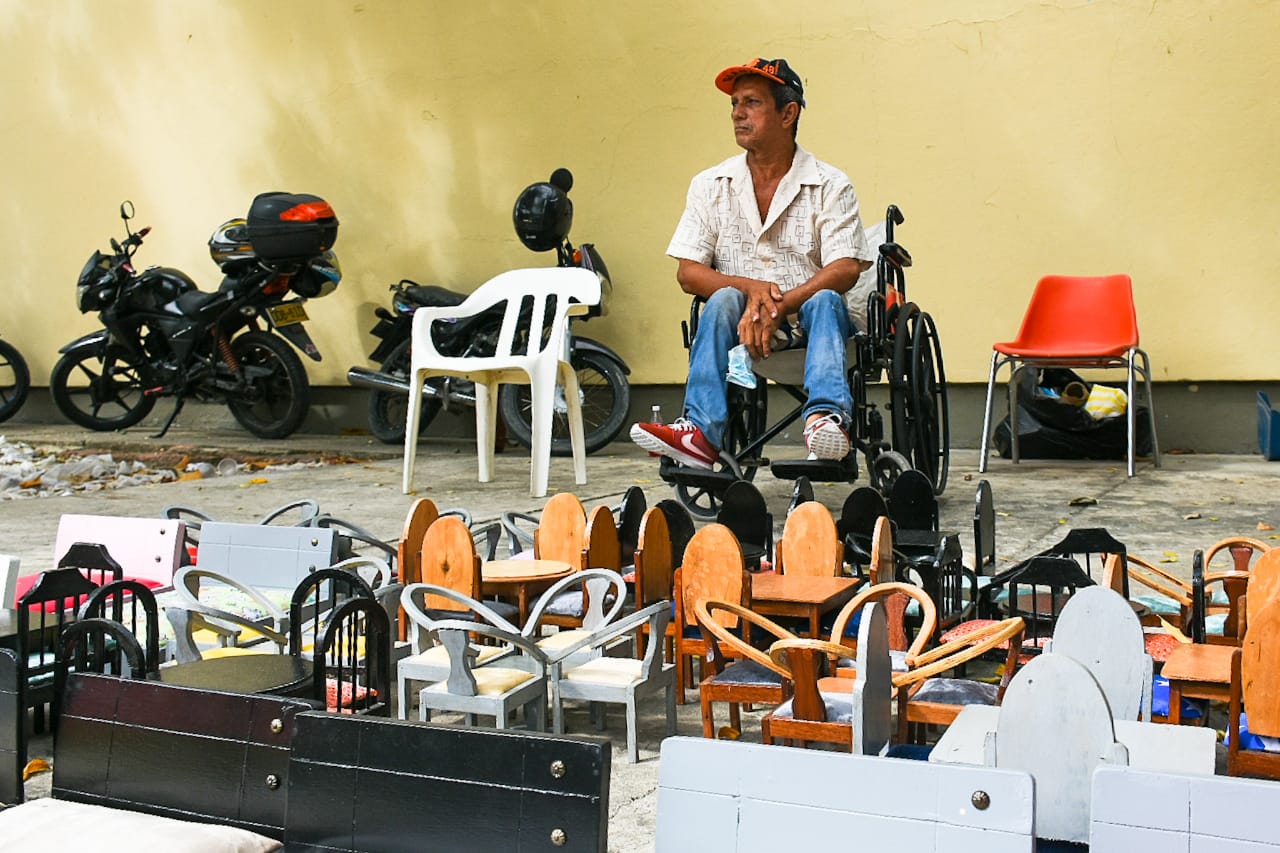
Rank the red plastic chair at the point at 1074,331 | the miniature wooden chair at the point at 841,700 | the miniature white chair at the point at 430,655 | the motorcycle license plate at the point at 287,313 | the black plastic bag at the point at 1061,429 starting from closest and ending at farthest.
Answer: the miniature wooden chair at the point at 841,700, the miniature white chair at the point at 430,655, the red plastic chair at the point at 1074,331, the black plastic bag at the point at 1061,429, the motorcycle license plate at the point at 287,313

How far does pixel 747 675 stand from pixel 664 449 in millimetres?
1997

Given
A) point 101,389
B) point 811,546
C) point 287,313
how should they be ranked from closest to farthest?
1. point 811,546
2. point 287,313
3. point 101,389

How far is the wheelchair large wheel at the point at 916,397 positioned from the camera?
432cm

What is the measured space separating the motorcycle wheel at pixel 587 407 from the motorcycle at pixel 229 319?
1.32m

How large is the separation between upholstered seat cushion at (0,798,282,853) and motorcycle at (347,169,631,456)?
16.5 feet

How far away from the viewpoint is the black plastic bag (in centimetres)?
605

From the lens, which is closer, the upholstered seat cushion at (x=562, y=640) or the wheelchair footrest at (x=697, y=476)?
the upholstered seat cushion at (x=562, y=640)

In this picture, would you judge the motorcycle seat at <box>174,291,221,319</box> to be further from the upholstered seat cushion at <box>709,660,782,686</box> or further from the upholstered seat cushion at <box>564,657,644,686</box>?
the upholstered seat cushion at <box>709,660,782,686</box>

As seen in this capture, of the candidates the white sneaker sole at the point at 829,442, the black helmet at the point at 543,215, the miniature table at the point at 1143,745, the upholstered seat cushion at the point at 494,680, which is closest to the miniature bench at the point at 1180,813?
the miniature table at the point at 1143,745

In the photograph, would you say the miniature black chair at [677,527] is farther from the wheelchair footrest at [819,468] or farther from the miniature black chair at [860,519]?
the wheelchair footrest at [819,468]

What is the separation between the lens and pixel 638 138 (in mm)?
7242

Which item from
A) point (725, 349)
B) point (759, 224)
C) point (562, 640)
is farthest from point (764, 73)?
point (562, 640)

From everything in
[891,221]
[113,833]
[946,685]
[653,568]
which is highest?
[891,221]

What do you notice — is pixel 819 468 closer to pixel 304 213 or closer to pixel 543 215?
pixel 543 215
